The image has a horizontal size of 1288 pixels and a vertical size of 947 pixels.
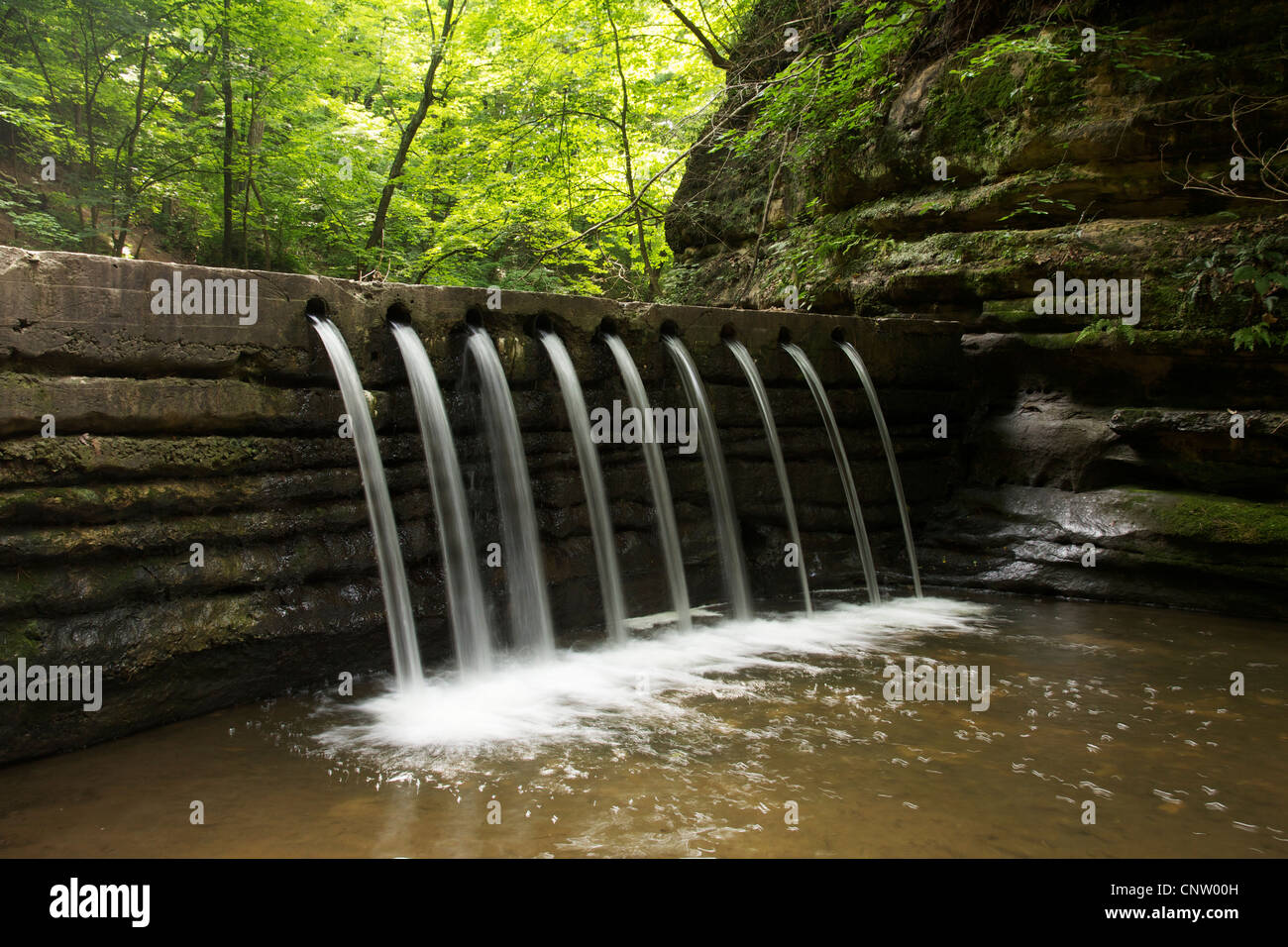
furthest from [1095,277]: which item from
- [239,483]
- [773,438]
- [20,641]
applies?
[20,641]

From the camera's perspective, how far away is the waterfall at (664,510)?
621cm

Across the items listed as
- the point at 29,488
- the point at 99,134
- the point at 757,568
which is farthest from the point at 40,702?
the point at 99,134

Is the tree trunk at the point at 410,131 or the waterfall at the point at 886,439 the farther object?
the tree trunk at the point at 410,131

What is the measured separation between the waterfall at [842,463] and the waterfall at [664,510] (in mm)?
1761

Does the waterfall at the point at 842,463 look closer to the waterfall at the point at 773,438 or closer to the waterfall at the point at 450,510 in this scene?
the waterfall at the point at 773,438

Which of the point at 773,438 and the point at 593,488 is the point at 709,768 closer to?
the point at 593,488

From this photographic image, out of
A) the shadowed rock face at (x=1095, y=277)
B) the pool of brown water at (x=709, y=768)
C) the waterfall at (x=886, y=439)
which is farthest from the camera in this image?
the waterfall at (x=886, y=439)

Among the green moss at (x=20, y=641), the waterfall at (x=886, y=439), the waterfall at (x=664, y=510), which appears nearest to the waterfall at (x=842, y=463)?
the waterfall at (x=886, y=439)

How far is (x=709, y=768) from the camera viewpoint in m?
3.54

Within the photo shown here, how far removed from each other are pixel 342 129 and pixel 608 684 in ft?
47.1

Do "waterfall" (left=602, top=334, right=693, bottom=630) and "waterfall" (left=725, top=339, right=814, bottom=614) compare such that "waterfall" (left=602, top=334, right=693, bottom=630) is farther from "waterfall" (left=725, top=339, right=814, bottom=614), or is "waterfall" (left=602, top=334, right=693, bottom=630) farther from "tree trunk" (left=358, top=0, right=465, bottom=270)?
"tree trunk" (left=358, top=0, right=465, bottom=270)

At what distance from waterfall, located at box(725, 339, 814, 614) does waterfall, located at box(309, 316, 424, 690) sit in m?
3.28

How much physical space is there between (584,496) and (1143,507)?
4.85 meters

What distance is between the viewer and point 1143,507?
701 centimetres
